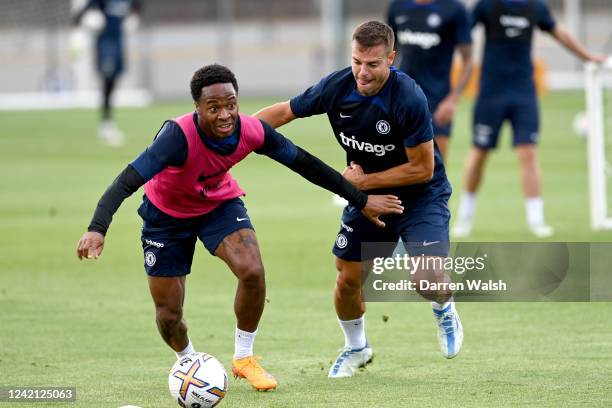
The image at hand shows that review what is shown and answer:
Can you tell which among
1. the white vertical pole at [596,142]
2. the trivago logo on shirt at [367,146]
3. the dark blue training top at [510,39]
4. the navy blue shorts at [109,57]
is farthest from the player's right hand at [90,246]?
the navy blue shorts at [109,57]

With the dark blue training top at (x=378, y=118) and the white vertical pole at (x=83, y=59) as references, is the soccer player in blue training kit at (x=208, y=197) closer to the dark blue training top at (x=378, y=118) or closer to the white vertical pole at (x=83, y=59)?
the dark blue training top at (x=378, y=118)

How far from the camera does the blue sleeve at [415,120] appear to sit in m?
Answer: 7.36

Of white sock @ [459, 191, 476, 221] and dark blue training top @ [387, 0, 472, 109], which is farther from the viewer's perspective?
white sock @ [459, 191, 476, 221]

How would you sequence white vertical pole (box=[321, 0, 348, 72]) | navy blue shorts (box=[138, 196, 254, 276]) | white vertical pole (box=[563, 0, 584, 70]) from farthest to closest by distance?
white vertical pole (box=[321, 0, 348, 72]) < white vertical pole (box=[563, 0, 584, 70]) < navy blue shorts (box=[138, 196, 254, 276])

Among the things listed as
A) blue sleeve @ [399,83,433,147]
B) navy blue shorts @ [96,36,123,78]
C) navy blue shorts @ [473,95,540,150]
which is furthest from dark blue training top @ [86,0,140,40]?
blue sleeve @ [399,83,433,147]

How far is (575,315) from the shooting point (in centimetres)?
935

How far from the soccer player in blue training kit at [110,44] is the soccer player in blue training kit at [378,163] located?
1548cm

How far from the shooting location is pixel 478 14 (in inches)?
511

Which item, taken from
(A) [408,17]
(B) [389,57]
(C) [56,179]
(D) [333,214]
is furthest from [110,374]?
(C) [56,179]

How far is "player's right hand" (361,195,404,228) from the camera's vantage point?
729cm

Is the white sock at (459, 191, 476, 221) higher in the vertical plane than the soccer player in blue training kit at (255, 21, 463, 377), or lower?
lower

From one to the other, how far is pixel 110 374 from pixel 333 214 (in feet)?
26.6

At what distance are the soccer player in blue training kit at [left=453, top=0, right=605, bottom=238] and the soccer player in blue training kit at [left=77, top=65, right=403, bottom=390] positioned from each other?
5829mm

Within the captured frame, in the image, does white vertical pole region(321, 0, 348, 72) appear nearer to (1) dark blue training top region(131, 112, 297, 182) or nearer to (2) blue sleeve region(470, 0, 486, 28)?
(2) blue sleeve region(470, 0, 486, 28)
